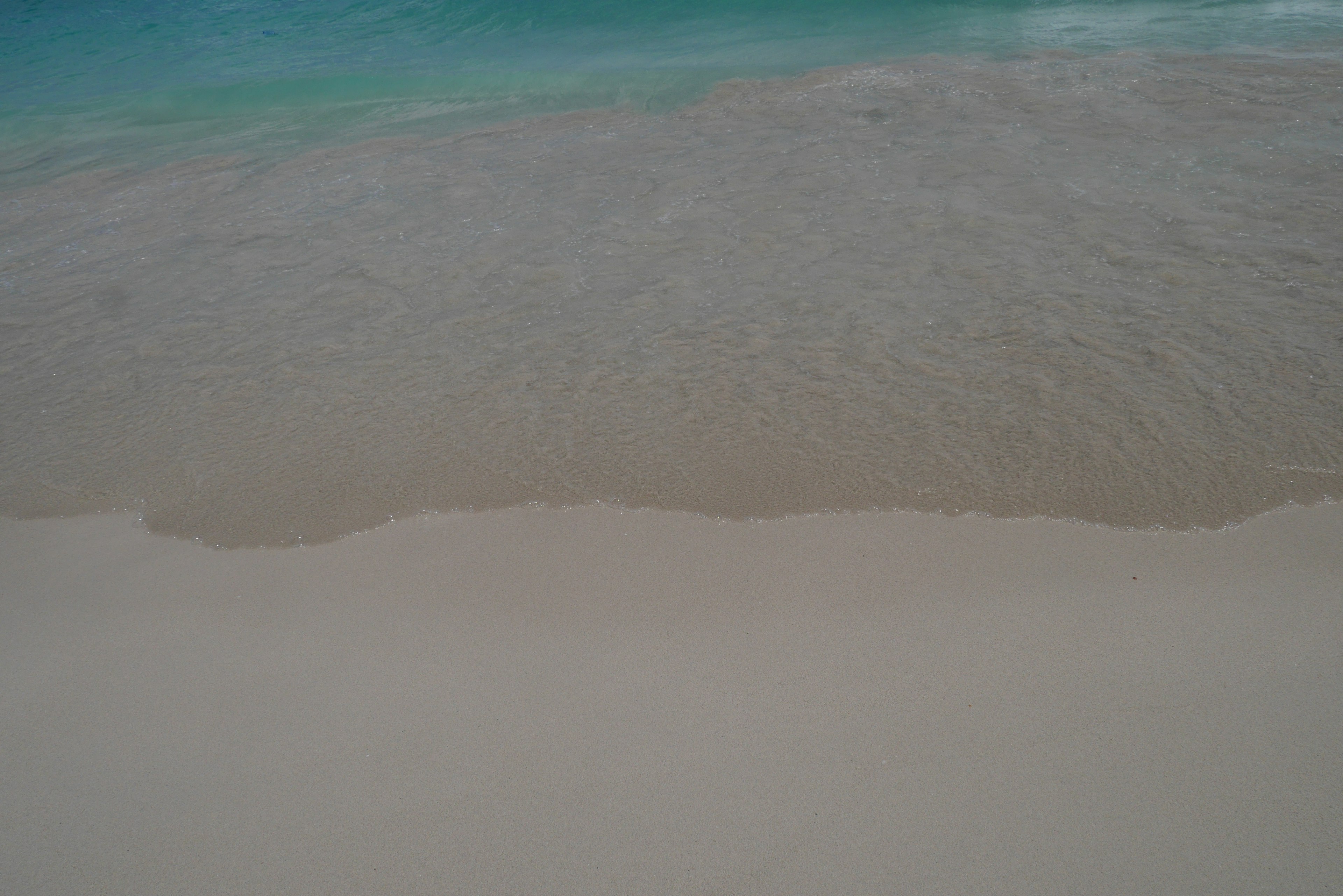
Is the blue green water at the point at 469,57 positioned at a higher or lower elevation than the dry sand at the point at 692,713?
higher

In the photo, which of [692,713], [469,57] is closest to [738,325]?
[692,713]

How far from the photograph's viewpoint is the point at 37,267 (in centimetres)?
418

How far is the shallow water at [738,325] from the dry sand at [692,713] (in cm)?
19

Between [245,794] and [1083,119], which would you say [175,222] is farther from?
[1083,119]

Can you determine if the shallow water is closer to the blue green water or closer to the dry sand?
the dry sand

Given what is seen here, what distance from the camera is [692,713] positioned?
64.6 inches

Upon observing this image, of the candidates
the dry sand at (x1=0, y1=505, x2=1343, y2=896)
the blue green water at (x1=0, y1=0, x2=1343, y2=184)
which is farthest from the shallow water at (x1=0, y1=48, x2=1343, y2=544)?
the blue green water at (x1=0, y1=0, x2=1343, y2=184)

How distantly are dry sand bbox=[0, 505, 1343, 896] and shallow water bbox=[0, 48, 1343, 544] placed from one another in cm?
19

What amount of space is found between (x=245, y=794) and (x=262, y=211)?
3685mm

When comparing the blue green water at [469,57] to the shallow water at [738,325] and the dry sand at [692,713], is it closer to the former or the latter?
the shallow water at [738,325]

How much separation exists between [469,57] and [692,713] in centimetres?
791

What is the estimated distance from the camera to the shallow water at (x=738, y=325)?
2.23 metres

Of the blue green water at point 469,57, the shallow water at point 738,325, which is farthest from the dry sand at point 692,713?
the blue green water at point 469,57

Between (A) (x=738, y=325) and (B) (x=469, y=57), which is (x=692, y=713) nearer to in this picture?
(A) (x=738, y=325)
